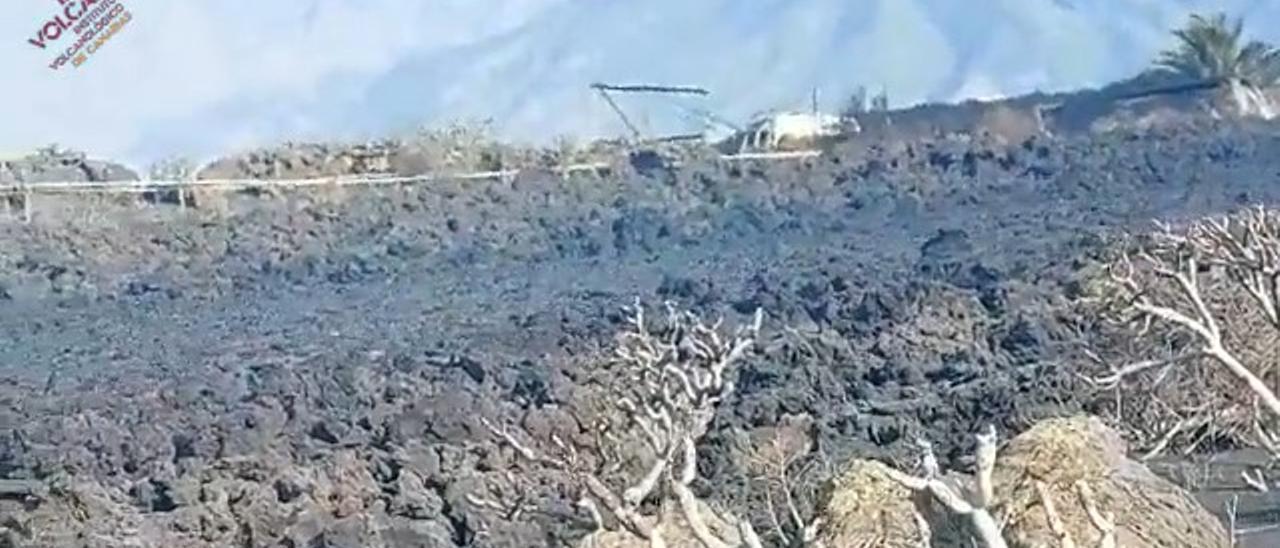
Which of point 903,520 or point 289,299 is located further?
point 289,299

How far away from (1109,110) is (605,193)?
44.0 feet

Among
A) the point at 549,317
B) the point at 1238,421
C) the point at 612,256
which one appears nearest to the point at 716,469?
the point at 1238,421

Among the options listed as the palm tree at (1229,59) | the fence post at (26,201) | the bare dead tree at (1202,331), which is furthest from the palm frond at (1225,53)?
the bare dead tree at (1202,331)

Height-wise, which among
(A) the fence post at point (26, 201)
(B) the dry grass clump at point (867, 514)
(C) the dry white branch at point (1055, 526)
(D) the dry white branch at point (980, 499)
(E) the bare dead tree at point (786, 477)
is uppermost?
(A) the fence post at point (26, 201)

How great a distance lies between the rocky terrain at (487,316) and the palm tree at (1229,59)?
457 cm

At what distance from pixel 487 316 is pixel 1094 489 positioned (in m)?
19.6

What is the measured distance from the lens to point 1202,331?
7.06 m

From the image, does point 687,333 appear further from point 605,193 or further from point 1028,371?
point 605,193

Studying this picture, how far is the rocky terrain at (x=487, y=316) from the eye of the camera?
16.2 metres

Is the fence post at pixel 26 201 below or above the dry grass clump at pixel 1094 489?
above

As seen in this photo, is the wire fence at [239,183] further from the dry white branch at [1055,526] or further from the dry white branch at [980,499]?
the dry white branch at [980,499]

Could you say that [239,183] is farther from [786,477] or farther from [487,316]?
[786,477]

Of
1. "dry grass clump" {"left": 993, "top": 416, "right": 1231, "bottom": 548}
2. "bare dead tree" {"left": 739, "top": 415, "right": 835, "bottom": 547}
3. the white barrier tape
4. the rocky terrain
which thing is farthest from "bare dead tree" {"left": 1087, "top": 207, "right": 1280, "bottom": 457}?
the white barrier tape

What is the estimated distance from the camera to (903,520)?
9891 millimetres
